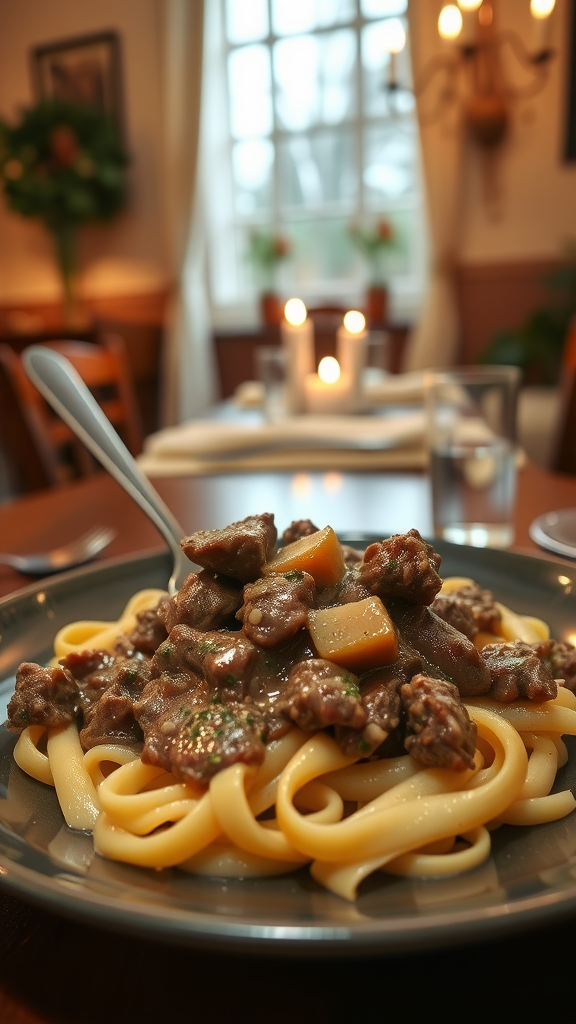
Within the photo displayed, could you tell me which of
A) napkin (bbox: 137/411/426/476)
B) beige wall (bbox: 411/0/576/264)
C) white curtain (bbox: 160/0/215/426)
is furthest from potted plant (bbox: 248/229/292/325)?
napkin (bbox: 137/411/426/476)

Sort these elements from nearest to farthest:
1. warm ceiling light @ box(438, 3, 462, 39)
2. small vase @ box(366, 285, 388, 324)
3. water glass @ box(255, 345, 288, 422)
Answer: water glass @ box(255, 345, 288, 422) → warm ceiling light @ box(438, 3, 462, 39) → small vase @ box(366, 285, 388, 324)

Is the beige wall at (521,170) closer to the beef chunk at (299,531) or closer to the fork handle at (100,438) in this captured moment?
the fork handle at (100,438)

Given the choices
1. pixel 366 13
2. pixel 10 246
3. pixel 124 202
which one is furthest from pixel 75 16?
pixel 366 13

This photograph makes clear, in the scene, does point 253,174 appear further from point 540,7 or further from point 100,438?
point 100,438

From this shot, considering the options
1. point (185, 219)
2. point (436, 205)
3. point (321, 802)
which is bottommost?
point (321, 802)

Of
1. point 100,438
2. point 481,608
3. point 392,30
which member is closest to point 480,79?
point 392,30

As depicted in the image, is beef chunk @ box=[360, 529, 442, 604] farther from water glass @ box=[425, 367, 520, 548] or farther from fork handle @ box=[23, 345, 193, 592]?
water glass @ box=[425, 367, 520, 548]
